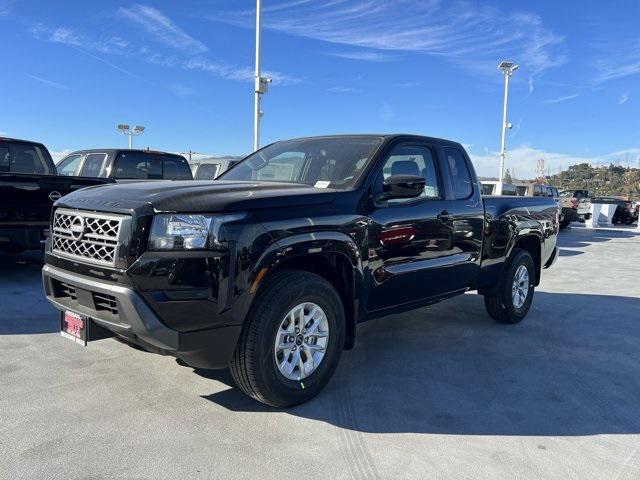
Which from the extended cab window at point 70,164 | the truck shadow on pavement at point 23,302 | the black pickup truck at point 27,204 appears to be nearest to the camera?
the truck shadow on pavement at point 23,302

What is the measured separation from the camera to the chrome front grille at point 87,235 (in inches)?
124

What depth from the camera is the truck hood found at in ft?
10.2

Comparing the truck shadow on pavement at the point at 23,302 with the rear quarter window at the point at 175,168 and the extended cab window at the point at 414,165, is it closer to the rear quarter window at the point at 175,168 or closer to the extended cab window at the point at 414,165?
the rear quarter window at the point at 175,168

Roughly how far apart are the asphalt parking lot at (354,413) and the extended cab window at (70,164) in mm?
5457

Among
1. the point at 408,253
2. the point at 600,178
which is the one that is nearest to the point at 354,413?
the point at 408,253

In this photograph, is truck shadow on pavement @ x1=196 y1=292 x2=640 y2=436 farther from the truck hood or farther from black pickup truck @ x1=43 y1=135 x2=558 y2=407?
the truck hood

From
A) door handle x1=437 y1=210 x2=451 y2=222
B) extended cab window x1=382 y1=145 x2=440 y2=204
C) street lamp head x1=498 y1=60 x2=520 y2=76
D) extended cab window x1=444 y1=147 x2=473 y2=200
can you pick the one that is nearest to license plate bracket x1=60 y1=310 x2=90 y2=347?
extended cab window x1=382 y1=145 x2=440 y2=204

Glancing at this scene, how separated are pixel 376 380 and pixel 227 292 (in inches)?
65.0

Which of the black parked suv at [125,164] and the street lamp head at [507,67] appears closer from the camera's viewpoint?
the black parked suv at [125,164]

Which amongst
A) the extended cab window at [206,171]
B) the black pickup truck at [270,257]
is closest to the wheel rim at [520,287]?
the black pickup truck at [270,257]

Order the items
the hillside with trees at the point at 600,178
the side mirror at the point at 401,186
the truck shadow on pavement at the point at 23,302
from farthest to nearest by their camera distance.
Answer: the hillside with trees at the point at 600,178, the truck shadow on pavement at the point at 23,302, the side mirror at the point at 401,186

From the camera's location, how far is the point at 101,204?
3318 millimetres

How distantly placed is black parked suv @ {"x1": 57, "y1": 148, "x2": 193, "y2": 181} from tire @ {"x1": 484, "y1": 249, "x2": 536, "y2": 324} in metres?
6.65

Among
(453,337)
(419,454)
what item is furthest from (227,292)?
(453,337)
